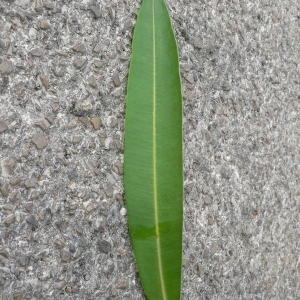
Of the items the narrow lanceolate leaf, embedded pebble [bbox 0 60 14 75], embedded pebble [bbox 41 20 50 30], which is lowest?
the narrow lanceolate leaf

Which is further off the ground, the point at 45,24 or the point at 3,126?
the point at 45,24

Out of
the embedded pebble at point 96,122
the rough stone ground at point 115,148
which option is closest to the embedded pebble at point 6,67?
the rough stone ground at point 115,148

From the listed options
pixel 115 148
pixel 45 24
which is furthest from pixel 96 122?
pixel 45 24

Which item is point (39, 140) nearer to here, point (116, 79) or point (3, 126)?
point (3, 126)

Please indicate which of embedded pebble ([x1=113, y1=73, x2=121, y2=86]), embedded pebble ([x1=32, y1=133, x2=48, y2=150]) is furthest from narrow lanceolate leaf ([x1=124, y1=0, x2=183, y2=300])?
embedded pebble ([x1=32, y1=133, x2=48, y2=150])

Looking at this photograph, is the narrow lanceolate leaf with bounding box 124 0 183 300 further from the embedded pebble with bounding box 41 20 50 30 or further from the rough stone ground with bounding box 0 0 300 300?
the embedded pebble with bounding box 41 20 50 30

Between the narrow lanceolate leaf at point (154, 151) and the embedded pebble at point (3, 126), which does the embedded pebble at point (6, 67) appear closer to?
the embedded pebble at point (3, 126)
